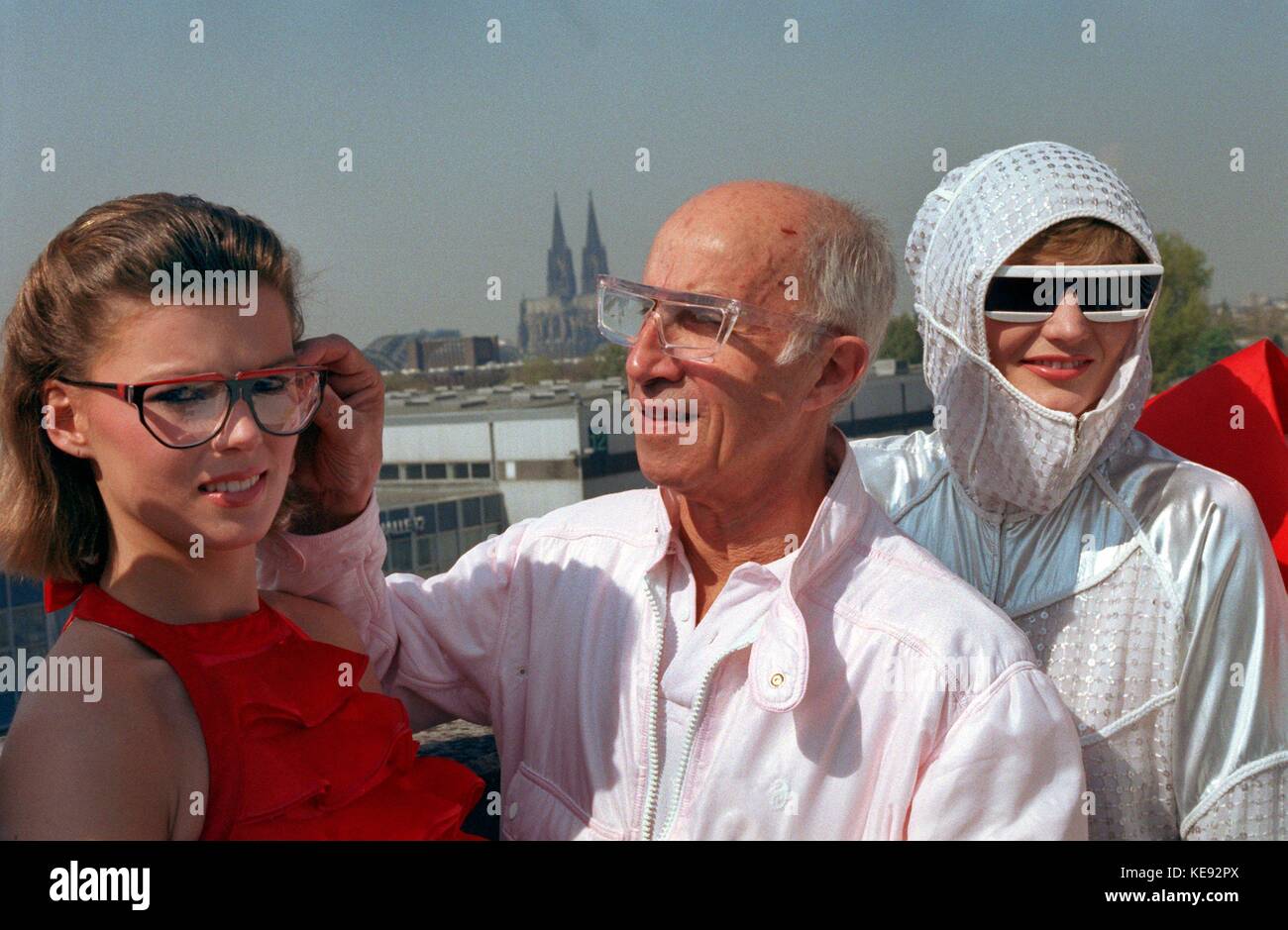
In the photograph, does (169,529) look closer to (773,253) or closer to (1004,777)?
(773,253)

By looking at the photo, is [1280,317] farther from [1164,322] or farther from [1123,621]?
[1123,621]

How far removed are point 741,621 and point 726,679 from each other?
0.34 feet

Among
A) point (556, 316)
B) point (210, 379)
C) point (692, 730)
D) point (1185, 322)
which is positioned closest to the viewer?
point (210, 379)

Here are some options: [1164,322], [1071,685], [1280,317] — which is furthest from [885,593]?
[1164,322]

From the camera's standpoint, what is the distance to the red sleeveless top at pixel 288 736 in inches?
Answer: 73.2

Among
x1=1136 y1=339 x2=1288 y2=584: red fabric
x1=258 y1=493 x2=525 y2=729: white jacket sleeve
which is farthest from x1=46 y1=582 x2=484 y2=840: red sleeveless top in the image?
x1=1136 y1=339 x2=1288 y2=584: red fabric

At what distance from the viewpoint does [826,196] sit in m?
2.33

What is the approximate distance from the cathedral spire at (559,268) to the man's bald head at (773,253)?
38.8 ft

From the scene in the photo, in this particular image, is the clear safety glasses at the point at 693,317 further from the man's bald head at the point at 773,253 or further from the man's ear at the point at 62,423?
the man's ear at the point at 62,423

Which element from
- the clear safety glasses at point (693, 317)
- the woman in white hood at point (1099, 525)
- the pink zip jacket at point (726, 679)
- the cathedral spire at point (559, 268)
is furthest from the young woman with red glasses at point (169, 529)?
the cathedral spire at point (559, 268)

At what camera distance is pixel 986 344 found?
2539 mm

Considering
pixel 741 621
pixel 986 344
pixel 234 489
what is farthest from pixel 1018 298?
pixel 234 489
